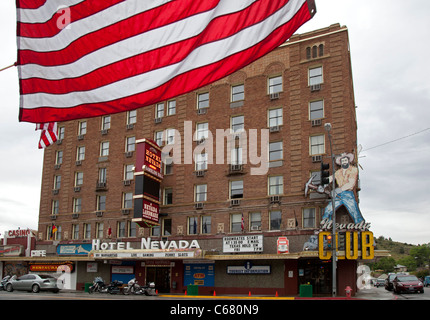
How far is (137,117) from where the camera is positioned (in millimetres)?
46719

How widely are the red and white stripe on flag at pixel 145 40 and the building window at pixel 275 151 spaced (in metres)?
32.1

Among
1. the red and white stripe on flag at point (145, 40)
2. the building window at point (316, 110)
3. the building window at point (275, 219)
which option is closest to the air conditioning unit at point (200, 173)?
the building window at point (275, 219)

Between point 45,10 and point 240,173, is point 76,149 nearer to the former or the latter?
point 240,173

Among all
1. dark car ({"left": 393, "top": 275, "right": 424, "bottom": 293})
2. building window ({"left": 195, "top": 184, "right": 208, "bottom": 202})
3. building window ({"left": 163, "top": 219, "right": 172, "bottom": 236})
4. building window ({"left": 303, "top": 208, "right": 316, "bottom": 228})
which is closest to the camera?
building window ({"left": 303, "top": 208, "right": 316, "bottom": 228})

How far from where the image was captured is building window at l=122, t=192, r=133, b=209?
4519 cm

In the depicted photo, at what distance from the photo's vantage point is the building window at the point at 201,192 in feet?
135

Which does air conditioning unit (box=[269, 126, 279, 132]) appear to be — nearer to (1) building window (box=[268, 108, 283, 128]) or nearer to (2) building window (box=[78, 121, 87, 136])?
(1) building window (box=[268, 108, 283, 128])

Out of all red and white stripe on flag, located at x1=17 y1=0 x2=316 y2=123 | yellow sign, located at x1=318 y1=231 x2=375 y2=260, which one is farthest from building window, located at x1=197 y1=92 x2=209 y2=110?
red and white stripe on flag, located at x1=17 y1=0 x2=316 y2=123

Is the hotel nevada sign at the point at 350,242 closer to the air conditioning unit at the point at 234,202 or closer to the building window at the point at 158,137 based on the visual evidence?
the air conditioning unit at the point at 234,202

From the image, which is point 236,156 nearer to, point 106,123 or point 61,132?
point 106,123

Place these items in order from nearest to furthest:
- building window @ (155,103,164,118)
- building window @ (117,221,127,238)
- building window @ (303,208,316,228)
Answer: building window @ (303,208,316,228)
building window @ (117,221,127,238)
building window @ (155,103,164,118)

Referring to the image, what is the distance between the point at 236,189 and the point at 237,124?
6020mm

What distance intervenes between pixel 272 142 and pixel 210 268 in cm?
1251

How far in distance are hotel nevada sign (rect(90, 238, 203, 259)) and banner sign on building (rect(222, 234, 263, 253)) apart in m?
2.35
